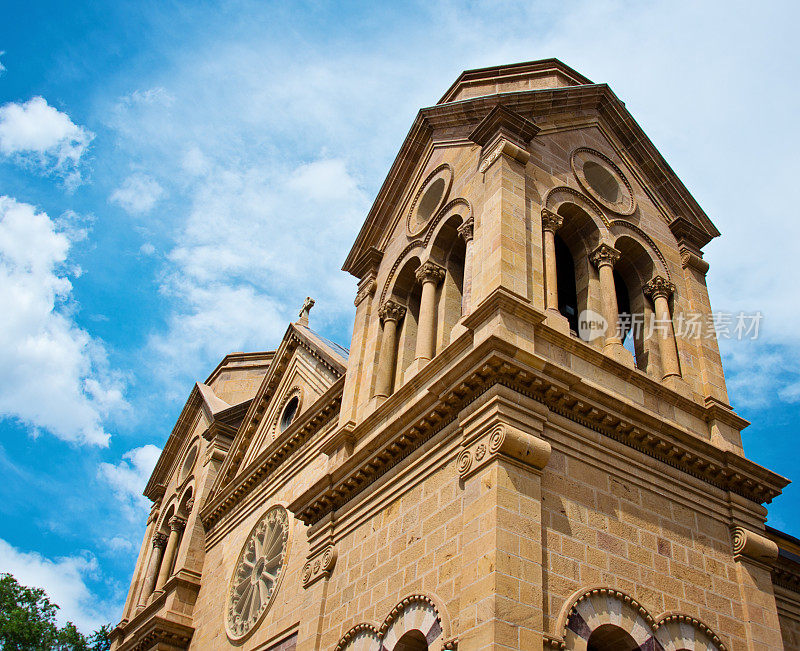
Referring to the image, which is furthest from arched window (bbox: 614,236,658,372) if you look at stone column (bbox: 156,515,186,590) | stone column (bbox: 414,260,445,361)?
stone column (bbox: 156,515,186,590)

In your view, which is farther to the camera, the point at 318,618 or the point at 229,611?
the point at 229,611

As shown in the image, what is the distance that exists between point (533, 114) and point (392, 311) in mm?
5361

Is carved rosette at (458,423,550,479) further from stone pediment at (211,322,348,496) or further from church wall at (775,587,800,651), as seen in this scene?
stone pediment at (211,322,348,496)

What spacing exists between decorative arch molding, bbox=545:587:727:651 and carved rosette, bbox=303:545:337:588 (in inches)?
211

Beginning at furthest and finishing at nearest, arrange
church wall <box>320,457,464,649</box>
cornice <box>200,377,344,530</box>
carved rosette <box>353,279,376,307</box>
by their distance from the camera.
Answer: cornice <box>200,377,344,530</box>
carved rosette <box>353,279,376,307</box>
church wall <box>320,457,464,649</box>

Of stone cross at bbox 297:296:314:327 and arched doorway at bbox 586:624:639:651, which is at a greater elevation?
stone cross at bbox 297:296:314:327

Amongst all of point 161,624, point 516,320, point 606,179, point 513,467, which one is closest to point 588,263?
point 606,179

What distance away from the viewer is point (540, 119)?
57.6 feet

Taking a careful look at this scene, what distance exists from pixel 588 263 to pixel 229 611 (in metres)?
13.0

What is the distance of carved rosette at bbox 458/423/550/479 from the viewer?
11.3 m

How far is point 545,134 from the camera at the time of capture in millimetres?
17344

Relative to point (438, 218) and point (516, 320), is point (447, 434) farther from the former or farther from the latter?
point (438, 218)

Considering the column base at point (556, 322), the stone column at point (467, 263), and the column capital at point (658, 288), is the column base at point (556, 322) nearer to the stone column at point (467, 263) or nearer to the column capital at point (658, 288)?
the stone column at point (467, 263)

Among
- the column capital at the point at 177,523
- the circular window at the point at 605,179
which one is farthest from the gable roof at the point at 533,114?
the column capital at the point at 177,523
